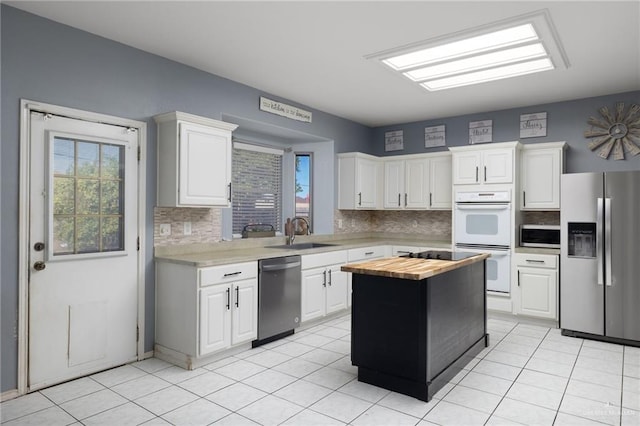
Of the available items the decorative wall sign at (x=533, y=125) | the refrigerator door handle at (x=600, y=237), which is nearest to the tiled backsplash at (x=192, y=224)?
the refrigerator door handle at (x=600, y=237)

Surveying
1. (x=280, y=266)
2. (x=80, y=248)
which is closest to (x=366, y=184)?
(x=280, y=266)

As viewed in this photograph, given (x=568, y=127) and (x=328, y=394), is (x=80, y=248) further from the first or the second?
(x=568, y=127)

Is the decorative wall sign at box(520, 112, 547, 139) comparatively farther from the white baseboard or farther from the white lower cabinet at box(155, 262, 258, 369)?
the white baseboard

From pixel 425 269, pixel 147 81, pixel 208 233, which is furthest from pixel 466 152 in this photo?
pixel 147 81

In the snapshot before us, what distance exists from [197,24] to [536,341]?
4203mm

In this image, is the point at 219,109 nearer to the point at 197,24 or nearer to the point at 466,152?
the point at 197,24

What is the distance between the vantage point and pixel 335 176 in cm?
581

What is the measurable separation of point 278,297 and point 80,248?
1.77 m

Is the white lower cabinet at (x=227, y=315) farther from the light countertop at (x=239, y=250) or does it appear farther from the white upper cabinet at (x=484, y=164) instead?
the white upper cabinet at (x=484, y=164)

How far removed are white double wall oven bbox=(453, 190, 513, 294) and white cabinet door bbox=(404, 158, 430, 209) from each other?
613 mm

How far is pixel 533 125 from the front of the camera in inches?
204

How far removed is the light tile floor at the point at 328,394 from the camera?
250cm

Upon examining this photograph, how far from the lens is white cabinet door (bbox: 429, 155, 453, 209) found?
5527mm

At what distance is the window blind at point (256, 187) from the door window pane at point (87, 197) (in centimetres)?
157
